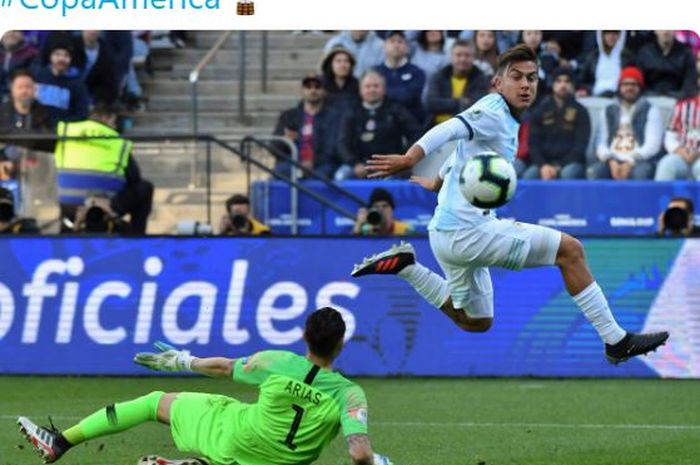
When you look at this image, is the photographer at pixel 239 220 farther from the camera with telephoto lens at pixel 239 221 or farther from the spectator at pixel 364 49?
the spectator at pixel 364 49

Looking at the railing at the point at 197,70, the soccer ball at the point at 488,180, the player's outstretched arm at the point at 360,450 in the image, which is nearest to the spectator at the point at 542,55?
the railing at the point at 197,70

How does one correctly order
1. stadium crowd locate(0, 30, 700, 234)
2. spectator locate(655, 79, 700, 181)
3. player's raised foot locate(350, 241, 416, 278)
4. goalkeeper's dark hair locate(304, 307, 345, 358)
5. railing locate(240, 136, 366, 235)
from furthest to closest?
stadium crowd locate(0, 30, 700, 234), spectator locate(655, 79, 700, 181), railing locate(240, 136, 366, 235), player's raised foot locate(350, 241, 416, 278), goalkeeper's dark hair locate(304, 307, 345, 358)

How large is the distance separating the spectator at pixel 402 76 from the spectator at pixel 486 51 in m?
0.72

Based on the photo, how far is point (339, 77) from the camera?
67.9 ft

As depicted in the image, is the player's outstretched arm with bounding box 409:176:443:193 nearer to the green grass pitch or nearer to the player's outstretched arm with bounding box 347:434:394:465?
the green grass pitch

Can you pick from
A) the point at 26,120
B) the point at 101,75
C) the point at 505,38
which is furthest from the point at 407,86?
the point at 26,120

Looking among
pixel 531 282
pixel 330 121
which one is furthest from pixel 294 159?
pixel 531 282

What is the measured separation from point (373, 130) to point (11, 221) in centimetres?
424

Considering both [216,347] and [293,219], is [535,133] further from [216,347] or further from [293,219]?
[216,347]

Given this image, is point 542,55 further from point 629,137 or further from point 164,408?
point 164,408

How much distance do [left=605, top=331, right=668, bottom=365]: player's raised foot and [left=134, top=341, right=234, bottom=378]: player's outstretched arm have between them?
2.99 m

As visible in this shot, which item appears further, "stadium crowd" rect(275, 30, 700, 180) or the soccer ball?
"stadium crowd" rect(275, 30, 700, 180)

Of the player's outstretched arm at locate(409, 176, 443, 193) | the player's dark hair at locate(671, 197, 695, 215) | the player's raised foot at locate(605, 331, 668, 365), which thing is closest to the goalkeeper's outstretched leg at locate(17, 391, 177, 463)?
the player's outstretched arm at locate(409, 176, 443, 193)

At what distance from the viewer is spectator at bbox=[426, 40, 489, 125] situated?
20.4 meters
